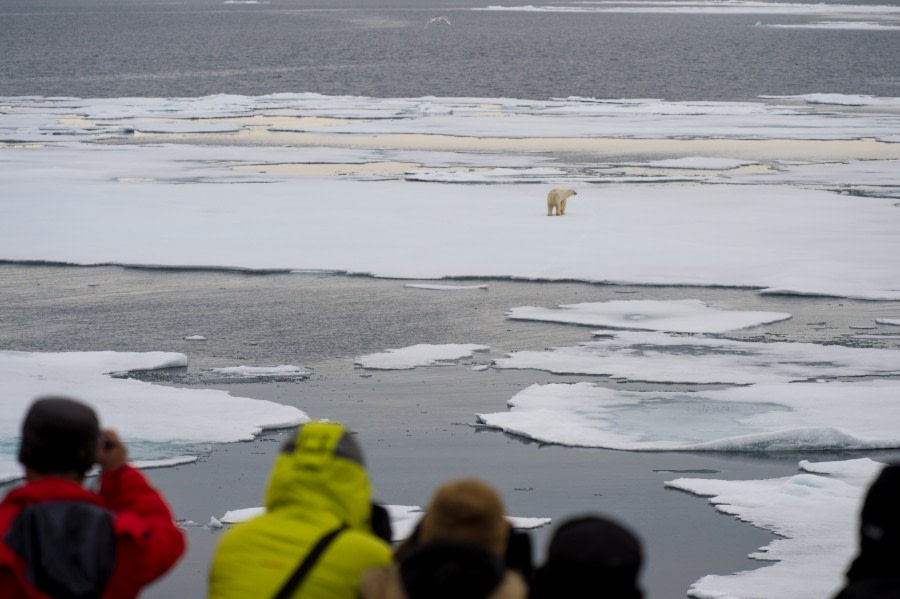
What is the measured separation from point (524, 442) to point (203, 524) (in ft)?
6.39

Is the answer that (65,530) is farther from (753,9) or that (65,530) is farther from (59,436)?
(753,9)

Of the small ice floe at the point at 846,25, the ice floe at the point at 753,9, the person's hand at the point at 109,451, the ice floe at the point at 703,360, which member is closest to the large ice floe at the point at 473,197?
the ice floe at the point at 703,360

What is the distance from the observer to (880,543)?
2.26 meters

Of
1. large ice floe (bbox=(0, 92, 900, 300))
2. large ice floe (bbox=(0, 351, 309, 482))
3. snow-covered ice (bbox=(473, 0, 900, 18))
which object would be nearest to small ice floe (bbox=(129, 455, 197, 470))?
large ice floe (bbox=(0, 351, 309, 482))

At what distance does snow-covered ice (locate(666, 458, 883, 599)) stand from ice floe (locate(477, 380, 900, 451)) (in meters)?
0.39

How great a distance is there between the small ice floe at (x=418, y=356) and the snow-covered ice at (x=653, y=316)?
112cm

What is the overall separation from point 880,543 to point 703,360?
21.1 feet

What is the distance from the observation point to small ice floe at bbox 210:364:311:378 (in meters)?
8.36

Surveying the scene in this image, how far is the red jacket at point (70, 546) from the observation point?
237 cm

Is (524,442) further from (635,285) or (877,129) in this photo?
(877,129)

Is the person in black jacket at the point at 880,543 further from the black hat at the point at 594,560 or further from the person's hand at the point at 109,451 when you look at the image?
the person's hand at the point at 109,451

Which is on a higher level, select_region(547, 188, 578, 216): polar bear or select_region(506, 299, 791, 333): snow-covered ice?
select_region(547, 188, 578, 216): polar bear

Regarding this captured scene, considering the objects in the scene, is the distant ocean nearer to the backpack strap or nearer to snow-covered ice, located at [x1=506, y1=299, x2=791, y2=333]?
snow-covered ice, located at [x1=506, y1=299, x2=791, y2=333]

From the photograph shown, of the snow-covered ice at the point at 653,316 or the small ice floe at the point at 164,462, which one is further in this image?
the snow-covered ice at the point at 653,316
